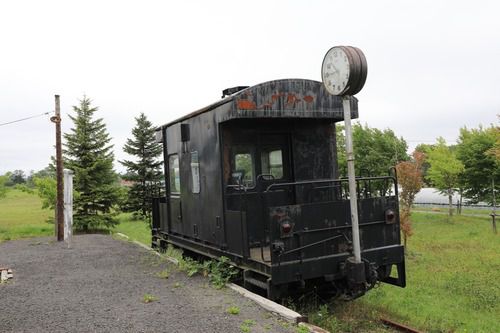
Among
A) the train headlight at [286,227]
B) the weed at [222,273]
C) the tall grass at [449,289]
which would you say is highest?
the train headlight at [286,227]

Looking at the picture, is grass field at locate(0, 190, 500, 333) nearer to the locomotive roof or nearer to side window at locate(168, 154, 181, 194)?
the locomotive roof

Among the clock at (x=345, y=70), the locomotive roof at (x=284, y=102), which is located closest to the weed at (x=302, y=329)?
the clock at (x=345, y=70)

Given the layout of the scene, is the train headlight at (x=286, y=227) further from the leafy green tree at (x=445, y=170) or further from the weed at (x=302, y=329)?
the leafy green tree at (x=445, y=170)

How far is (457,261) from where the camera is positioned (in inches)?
523

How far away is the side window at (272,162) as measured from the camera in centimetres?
765

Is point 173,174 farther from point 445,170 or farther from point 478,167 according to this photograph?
point 478,167

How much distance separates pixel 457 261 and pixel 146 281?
30.4ft

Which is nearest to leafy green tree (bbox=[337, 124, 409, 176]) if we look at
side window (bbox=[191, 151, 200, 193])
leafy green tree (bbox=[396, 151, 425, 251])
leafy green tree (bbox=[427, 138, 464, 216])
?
leafy green tree (bbox=[427, 138, 464, 216])

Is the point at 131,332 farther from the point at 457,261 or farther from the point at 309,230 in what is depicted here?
the point at 457,261

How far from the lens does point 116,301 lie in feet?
Result: 21.8

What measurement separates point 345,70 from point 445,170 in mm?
25005

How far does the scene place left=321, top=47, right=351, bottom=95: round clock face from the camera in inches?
230

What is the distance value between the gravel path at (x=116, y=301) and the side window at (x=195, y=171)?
1.54 m

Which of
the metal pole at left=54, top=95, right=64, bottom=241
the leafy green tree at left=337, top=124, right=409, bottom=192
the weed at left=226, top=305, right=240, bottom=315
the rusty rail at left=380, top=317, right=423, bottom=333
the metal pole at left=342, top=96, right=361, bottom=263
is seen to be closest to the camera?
the weed at left=226, top=305, right=240, bottom=315
